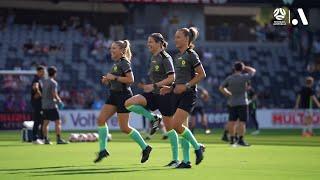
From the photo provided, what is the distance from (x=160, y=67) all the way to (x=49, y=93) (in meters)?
9.59

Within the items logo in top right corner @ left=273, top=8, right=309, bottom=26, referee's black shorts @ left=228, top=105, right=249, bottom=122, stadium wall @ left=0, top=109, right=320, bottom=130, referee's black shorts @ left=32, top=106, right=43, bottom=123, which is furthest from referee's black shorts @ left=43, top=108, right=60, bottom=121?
stadium wall @ left=0, top=109, right=320, bottom=130

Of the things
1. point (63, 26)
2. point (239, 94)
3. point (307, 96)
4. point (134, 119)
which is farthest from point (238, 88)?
point (63, 26)

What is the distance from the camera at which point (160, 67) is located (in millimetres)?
14898

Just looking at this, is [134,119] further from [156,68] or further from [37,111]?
[156,68]

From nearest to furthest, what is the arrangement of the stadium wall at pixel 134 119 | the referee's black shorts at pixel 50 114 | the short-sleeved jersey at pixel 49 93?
the short-sleeved jersey at pixel 49 93 < the referee's black shorts at pixel 50 114 < the stadium wall at pixel 134 119

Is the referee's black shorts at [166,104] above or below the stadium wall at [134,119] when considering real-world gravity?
above

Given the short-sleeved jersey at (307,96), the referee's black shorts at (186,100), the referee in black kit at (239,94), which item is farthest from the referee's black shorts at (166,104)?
the short-sleeved jersey at (307,96)

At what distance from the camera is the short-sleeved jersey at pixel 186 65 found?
47.6 ft

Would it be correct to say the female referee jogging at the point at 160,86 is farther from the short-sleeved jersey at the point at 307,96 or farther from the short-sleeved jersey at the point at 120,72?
the short-sleeved jersey at the point at 307,96

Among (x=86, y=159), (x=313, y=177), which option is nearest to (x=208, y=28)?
(x=86, y=159)

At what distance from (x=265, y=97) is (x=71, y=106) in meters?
11.3

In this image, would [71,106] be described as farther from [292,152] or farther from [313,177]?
[313,177]

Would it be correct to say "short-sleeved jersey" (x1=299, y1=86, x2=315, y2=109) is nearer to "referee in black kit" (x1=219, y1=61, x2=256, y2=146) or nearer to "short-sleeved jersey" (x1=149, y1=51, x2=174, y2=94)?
"referee in black kit" (x1=219, y1=61, x2=256, y2=146)

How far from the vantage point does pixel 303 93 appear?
1178 inches
